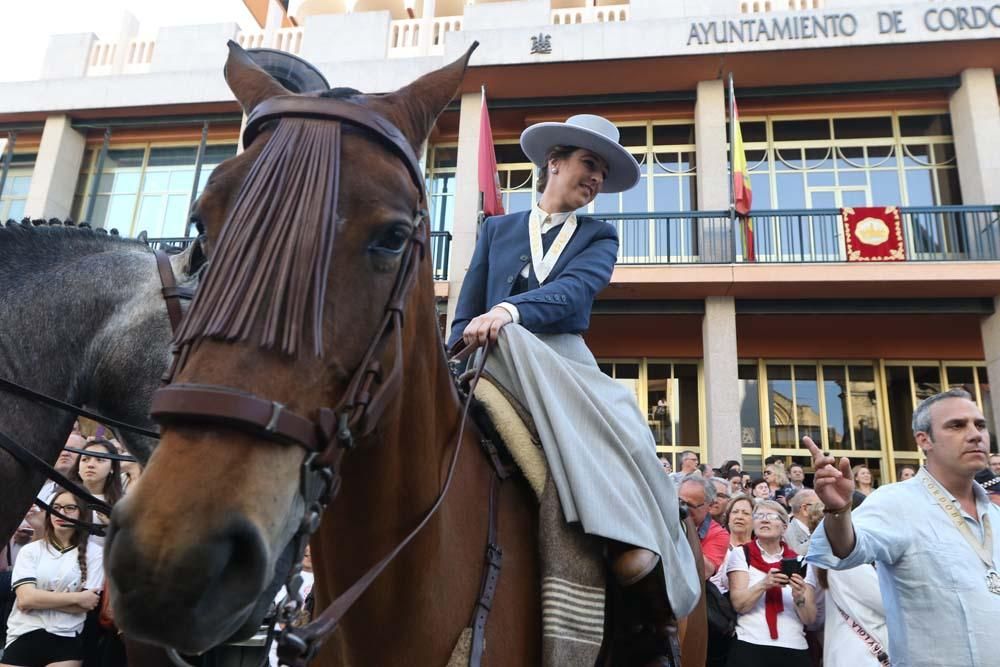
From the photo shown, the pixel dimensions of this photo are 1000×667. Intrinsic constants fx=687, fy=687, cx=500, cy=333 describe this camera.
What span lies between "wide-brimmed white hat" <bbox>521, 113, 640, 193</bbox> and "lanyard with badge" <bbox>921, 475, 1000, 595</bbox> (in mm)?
2205

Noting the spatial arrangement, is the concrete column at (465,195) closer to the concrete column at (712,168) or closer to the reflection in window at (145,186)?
the concrete column at (712,168)

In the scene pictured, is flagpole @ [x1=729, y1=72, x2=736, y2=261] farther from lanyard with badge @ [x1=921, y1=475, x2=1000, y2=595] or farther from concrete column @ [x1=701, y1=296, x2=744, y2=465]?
lanyard with badge @ [x1=921, y1=475, x2=1000, y2=595]

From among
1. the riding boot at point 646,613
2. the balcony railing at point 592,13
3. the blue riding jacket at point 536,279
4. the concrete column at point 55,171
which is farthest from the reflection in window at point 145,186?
the riding boot at point 646,613

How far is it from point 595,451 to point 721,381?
1149cm

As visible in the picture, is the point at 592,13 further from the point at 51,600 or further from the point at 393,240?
the point at 393,240

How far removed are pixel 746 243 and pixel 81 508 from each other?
12.4 metres

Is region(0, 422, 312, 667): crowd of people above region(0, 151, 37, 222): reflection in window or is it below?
below

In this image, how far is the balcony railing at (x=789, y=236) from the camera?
1351cm

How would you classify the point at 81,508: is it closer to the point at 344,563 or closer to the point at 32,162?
the point at 344,563

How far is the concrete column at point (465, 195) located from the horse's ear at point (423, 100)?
11.5 metres

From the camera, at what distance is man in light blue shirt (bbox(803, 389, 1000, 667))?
9.89 ft

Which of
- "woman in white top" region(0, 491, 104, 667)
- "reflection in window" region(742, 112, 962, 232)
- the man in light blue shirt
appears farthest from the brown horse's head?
"reflection in window" region(742, 112, 962, 232)

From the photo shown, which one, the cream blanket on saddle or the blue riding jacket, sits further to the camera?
the blue riding jacket

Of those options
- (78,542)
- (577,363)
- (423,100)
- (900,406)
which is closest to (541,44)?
(900,406)
